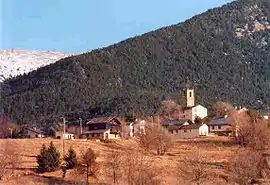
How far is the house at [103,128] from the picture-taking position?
289 feet

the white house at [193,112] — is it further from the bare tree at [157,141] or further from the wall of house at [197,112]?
the bare tree at [157,141]

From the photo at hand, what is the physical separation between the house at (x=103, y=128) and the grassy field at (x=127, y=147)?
14.8 meters

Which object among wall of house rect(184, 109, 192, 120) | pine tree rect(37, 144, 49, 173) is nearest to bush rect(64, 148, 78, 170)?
pine tree rect(37, 144, 49, 173)

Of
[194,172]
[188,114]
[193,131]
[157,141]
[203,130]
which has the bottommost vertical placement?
[194,172]

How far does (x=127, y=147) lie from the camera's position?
65.8 meters

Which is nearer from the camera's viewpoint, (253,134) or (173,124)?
(253,134)

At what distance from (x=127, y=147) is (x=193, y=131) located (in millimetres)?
23660

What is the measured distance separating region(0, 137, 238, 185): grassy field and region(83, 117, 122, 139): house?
1482cm

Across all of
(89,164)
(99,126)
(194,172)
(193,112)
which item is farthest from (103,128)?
(194,172)

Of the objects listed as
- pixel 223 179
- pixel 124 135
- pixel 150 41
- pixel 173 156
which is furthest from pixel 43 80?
pixel 223 179

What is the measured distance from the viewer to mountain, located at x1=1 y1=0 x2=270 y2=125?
5443 inches

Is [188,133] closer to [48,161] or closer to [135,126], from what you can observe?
[135,126]

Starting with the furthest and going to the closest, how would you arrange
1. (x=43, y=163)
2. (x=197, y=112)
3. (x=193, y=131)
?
(x=197, y=112) < (x=193, y=131) < (x=43, y=163)

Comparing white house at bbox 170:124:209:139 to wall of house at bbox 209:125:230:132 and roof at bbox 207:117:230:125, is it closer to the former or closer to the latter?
wall of house at bbox 209:125:230:132
